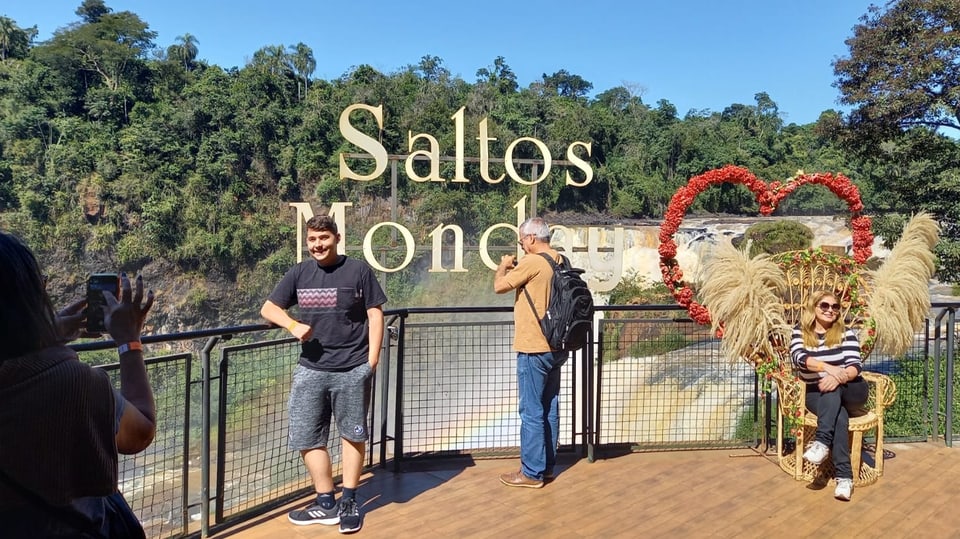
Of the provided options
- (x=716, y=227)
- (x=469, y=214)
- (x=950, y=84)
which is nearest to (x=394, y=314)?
(x=950, y=84)

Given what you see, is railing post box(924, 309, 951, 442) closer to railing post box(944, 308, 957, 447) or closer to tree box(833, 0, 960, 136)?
railing post box(944, 308, 957, 447)

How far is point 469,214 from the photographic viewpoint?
3203 cm

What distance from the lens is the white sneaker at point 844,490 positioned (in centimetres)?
342

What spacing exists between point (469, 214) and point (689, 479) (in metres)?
28.6

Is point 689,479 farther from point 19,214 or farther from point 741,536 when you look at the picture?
point 19,214

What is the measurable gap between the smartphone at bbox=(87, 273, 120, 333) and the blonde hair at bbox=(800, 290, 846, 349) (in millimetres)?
3594

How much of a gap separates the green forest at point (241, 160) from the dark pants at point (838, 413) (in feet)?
71.6

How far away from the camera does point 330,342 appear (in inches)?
116

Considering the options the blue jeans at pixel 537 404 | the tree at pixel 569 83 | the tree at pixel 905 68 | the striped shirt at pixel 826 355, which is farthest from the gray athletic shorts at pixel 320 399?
the tree at pixel 569 83

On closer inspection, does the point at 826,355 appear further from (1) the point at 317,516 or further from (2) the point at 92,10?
(2) the point at 92,10

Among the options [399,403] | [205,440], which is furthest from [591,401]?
[205,440]

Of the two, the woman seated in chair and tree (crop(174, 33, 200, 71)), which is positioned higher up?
tree (crop(174, 33, 200, 71))

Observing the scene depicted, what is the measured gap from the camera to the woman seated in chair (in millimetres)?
3498

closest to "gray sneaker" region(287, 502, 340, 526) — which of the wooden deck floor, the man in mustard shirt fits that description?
the wooden deck floor
